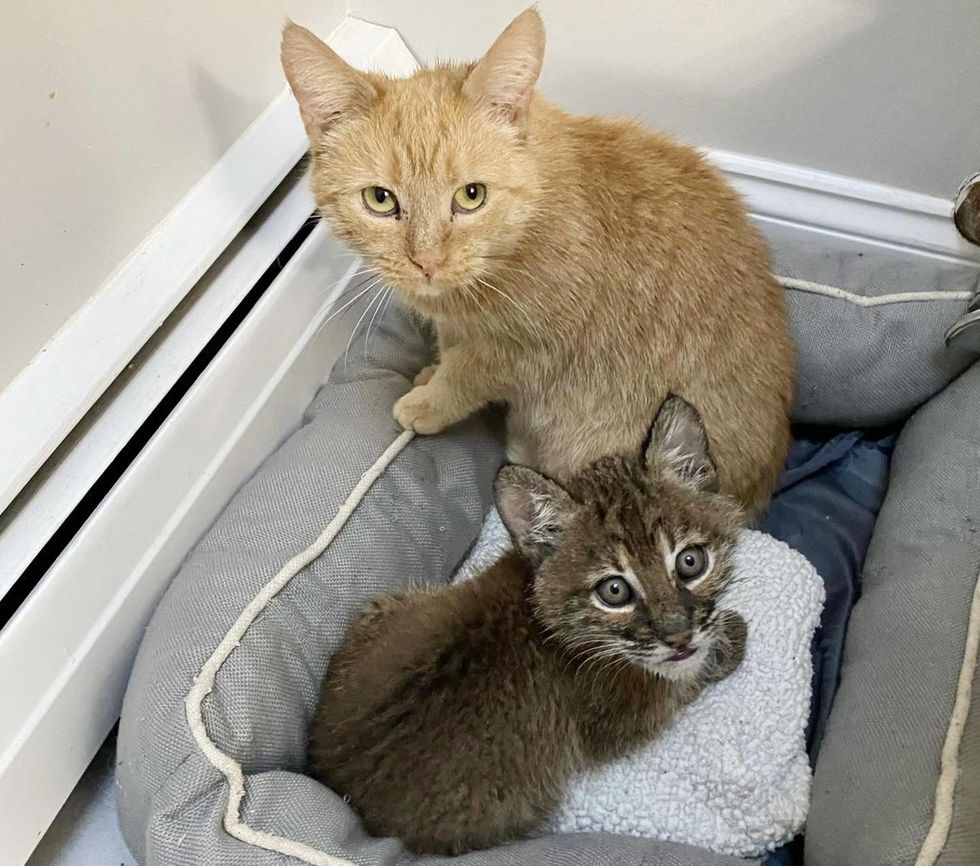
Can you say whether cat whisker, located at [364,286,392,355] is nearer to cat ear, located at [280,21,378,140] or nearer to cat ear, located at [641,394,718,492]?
cat ear, located at [280,21,378,140]

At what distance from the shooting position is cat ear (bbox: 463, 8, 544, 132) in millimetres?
1188

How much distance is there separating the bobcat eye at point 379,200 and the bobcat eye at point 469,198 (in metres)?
0.09

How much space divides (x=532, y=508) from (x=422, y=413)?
39 cm

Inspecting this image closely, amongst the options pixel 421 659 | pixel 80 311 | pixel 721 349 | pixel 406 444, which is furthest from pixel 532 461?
pixel 80 311

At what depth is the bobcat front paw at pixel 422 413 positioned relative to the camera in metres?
1.58

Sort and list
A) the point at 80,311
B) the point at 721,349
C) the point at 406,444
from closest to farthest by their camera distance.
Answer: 1. the point at 80,311
2. the point at 721,349
3. the point at 406,444

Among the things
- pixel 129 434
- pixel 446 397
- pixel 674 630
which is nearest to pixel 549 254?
pixel 446 397

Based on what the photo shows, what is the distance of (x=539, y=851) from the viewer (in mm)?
1227

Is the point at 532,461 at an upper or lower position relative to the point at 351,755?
upper

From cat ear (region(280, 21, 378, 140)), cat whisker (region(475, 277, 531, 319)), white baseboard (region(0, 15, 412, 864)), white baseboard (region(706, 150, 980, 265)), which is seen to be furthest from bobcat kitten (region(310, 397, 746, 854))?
white baseboard (region(706, 150, 980, 265))

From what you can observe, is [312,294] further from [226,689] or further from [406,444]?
[226,689]

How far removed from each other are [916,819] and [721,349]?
0.73 metres

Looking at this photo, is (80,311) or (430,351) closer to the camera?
(80,311)

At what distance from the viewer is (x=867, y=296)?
1.75 meters
